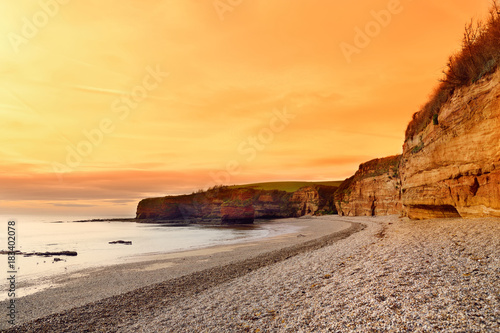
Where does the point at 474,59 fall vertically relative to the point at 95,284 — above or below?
above

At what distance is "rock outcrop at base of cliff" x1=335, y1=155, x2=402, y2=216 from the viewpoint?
2132 inches

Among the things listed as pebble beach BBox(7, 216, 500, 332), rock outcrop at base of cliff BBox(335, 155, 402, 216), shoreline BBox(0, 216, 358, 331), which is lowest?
shoreline BBox(0, 216, 358, 331)

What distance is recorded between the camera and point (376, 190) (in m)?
59.2

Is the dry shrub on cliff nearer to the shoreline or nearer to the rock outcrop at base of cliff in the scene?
the shoreline

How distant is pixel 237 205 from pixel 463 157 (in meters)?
88.8

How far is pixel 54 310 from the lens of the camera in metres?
11.7

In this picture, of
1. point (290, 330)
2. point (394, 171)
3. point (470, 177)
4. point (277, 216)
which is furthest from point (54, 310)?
point (277, 216)

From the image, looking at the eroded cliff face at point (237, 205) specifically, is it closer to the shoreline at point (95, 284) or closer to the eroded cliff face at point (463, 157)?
the eroded cliff face at point (463, 157)

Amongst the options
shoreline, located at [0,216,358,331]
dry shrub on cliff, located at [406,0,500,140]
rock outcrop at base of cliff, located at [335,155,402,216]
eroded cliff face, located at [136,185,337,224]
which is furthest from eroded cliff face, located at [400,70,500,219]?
eroded cliff face, located at [136,185,337,224]

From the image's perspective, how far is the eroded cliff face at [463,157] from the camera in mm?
13883

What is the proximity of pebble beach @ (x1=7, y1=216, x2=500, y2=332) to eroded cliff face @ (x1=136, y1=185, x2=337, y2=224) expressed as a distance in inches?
3448

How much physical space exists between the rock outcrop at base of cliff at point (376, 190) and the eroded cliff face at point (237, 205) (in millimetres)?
28561

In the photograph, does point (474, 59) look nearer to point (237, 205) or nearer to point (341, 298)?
point (341, 298)

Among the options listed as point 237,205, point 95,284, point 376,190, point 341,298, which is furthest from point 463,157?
point 237,205
